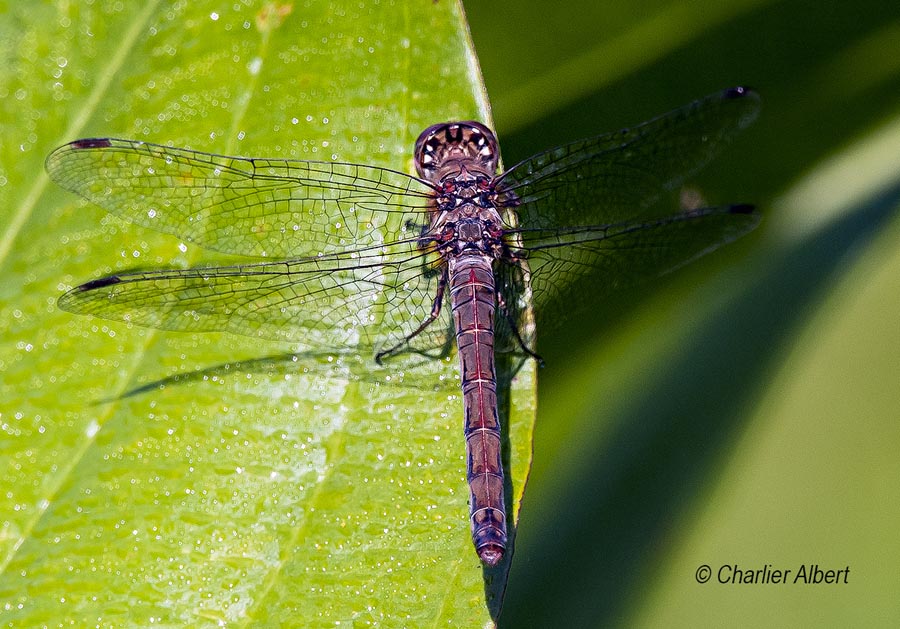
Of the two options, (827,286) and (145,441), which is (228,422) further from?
(827,286)

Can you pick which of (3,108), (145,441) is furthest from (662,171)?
(3,108)

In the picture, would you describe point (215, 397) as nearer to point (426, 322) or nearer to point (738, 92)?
point (426, 322)

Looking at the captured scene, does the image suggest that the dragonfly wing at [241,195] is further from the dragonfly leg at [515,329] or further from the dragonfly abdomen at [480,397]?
the dragonfly leg at [515,329]

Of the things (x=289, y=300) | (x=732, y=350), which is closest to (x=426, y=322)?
(x=289, y=300)

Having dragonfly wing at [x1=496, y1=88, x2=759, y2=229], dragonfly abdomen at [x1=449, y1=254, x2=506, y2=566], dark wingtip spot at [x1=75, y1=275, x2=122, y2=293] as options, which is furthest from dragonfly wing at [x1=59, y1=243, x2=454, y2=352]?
dragonfly wing at [x1=496, y1=88, x2=759, y2=229]

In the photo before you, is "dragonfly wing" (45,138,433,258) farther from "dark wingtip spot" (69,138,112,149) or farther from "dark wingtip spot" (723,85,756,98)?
"dark wingtip spot" (723,85,756,98)

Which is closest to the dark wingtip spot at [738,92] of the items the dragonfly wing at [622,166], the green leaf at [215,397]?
the dragonfly wing at [622,166]
